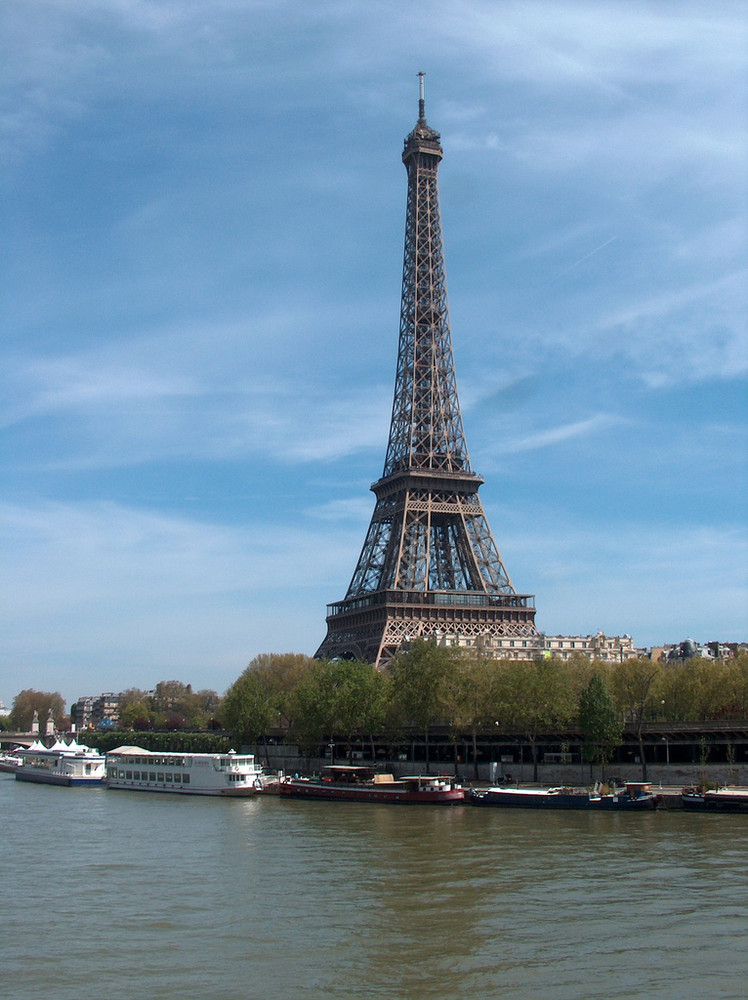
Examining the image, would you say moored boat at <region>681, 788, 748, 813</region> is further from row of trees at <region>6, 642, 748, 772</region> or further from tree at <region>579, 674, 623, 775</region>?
row of trees at <region>6, 642, 748, 772</region>

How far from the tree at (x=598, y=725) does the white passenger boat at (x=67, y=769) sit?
50.1m

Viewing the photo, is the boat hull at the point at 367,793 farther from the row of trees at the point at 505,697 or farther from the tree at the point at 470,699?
the row of trees at the point at 505,697

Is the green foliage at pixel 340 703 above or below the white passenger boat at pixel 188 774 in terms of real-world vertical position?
above

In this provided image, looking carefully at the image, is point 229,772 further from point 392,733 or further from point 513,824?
point 513,824

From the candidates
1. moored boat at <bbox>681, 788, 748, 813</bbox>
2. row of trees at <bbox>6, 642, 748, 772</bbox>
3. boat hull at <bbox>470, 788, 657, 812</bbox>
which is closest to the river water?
moored boat at <bbox>681, 788, 748, 813</bbox>

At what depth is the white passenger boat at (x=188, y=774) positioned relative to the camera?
282 feet

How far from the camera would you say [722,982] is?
27641 millimetres

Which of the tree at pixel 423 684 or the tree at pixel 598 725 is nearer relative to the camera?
the tree at pixel 598 725

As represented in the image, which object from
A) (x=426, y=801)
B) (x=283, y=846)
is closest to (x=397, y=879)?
(x=283, y=846)

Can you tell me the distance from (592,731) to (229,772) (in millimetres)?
29655

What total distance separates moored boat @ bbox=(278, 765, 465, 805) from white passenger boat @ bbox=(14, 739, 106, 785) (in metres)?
29.6

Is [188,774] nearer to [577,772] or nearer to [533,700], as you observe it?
[533,700]

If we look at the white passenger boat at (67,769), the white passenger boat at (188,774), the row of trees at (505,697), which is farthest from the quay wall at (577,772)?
the white passenger boat at (67,769)

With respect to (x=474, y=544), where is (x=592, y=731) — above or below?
below
